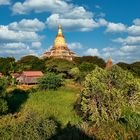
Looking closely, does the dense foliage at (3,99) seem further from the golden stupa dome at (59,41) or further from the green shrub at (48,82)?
the golden stupa dome at (59,41)

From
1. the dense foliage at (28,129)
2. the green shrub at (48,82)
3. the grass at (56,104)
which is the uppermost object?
the green shrub at (48,82)

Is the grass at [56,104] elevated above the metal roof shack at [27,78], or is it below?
below

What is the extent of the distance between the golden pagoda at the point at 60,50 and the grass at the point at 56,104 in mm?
46883

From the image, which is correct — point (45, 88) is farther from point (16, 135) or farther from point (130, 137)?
point (130, 137)

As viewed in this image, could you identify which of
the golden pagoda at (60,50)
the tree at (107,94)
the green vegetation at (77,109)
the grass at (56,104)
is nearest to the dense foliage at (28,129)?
the green vegetation at (77,109)

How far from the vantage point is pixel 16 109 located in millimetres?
34562

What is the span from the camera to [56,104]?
1532 inches

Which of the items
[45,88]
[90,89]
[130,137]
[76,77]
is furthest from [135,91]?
[76,77]

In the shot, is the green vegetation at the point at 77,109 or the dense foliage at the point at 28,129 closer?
the green vegetation at the point at 77,109

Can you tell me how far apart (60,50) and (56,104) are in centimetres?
6135

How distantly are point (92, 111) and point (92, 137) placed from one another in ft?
45.5

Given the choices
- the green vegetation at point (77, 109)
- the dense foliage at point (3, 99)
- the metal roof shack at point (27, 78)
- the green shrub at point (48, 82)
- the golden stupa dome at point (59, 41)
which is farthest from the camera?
the golden stupa dome at point (59, 41)

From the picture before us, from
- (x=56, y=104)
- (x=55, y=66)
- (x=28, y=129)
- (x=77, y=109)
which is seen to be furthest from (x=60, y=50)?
(x=28, y=129)

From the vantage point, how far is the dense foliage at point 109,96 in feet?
86.1
